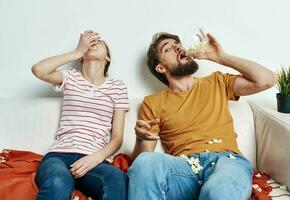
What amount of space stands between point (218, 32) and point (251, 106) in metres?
0.45

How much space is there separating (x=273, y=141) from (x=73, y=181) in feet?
2.92

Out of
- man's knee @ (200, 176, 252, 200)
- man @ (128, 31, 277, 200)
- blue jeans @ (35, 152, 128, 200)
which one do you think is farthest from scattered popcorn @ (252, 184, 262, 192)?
blue jeans @ (35, 152, 128, 200)

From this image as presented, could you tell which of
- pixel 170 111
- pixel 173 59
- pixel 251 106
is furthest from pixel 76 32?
pixel 251 106

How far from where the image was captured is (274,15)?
2057 millimetres

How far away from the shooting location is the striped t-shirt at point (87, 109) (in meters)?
1.74

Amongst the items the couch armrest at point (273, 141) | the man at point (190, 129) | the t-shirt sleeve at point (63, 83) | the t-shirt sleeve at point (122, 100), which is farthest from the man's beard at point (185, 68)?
the t-shirt sleeve at point (63, 83)

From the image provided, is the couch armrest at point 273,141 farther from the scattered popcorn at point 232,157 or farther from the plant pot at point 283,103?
the scattered popcorn at point 232,157

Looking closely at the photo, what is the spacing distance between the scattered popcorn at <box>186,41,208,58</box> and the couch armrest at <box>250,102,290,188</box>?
1.42ft

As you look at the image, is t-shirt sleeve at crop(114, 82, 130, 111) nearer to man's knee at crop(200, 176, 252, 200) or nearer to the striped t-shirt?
the striped t-shirt

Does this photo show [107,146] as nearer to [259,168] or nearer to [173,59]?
[173,59]

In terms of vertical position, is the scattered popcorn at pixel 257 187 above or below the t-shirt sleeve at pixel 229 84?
below

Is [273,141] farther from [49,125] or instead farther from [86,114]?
[49,125]

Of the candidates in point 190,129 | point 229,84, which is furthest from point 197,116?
point 229,84

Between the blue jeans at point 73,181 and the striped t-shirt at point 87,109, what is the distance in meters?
0.15
